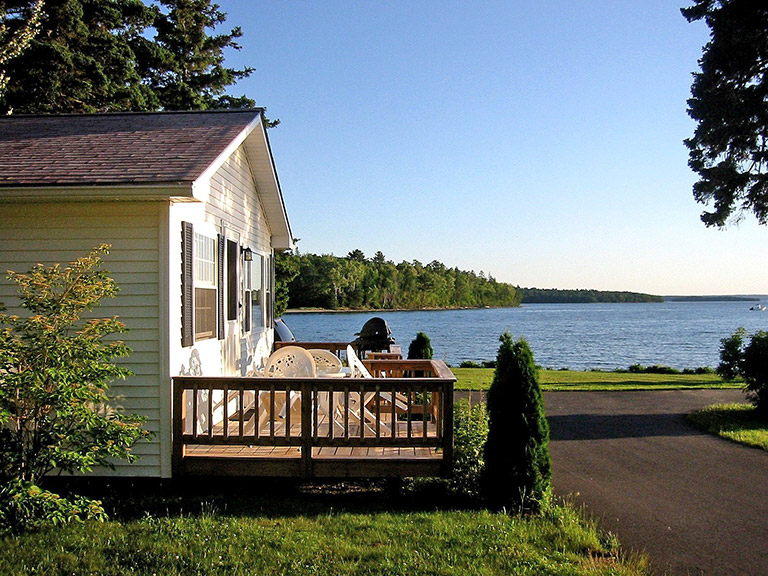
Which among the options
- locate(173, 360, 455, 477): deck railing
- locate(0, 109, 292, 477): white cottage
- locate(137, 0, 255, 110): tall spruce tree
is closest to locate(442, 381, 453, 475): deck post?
locate(173, 360, 455, 477): deck railing

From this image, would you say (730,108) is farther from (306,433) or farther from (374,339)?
(306,433)

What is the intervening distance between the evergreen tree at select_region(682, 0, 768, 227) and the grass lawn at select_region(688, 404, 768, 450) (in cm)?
774

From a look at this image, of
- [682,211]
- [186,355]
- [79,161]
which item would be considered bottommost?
[186,355]

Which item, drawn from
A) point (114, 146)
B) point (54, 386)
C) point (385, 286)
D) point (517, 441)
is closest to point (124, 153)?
point (114, 146)

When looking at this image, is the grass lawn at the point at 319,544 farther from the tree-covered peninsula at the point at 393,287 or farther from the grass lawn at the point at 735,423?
the tree-covered peninsula at the point at 393,287

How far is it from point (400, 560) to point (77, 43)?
21.2 metres

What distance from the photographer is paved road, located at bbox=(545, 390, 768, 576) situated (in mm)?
5238

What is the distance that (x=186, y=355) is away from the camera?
22.0 feet

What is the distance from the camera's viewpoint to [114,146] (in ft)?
23.9

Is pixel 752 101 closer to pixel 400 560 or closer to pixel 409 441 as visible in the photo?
pixel 409 441

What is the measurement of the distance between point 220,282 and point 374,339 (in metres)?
6.27

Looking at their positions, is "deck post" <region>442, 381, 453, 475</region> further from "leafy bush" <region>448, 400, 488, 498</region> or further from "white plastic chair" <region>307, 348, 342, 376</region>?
"white plastic chair" <region>307, 348, 342, 376</region>

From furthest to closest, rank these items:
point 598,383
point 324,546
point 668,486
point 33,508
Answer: point 598,383, point 668,486, point 33,508, point 324,546

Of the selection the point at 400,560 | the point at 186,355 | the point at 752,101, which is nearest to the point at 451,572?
the point at 400,560
